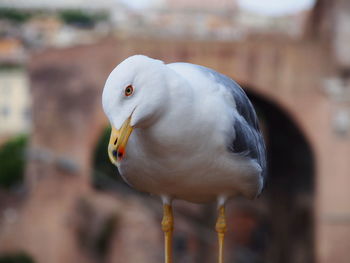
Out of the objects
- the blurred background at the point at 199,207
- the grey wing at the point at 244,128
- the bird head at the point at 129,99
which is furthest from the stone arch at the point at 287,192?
the bird head at the point at 129,99

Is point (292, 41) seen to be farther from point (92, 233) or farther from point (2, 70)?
point (2, 70)

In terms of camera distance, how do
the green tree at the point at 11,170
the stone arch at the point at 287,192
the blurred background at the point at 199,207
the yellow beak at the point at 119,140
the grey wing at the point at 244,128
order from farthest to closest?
1. the green tree at the point at 11,170
2. the stone arch at the point at 287,192
3. the blurred background at the point at 199,207
4. the grey wing at the point at 244,128
5. the yellow beak at the point at 119,140

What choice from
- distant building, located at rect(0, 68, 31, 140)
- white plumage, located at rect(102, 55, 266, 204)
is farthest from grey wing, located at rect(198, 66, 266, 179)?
distant building, located at rect(0, 68, 31, 140)

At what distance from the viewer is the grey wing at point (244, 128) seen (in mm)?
2064

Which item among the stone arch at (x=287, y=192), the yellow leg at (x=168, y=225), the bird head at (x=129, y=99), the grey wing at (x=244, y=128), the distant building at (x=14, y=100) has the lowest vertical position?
the distant building at (x=14, y=100)

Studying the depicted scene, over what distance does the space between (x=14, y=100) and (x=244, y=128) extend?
24182mm

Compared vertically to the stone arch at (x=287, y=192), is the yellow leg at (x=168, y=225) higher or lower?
higher

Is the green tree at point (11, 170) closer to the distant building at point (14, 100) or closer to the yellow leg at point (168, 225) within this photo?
the distant building at point (14, 100)

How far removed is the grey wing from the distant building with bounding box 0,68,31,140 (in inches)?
917

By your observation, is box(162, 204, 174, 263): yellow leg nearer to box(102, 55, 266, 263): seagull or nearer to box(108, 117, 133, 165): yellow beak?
box(102, 55, 266, 263): seagull

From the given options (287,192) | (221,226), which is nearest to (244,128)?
(221,226)

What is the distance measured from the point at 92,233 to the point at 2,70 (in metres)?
17.8

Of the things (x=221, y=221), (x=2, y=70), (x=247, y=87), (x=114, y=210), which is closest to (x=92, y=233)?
(x=114, y=210)

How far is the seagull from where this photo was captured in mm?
1767
